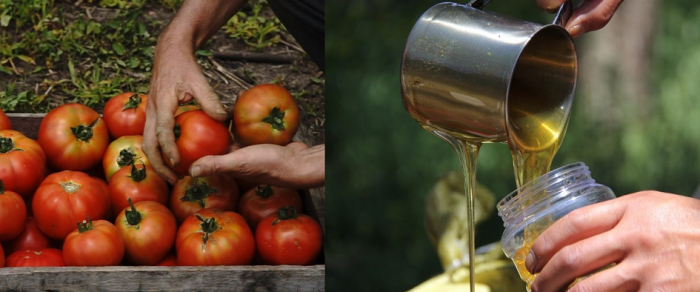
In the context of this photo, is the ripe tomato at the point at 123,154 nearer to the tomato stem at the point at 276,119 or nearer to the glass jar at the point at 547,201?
the tomato stem at the point at 276,119

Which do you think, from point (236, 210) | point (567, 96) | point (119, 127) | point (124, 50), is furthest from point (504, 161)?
point (124, 50)

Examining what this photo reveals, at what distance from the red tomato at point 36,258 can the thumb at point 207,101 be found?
15.8 inches

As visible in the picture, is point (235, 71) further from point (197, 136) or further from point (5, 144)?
point (5, 144)

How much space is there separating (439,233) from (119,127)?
80cm

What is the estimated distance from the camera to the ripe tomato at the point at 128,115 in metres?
1.69

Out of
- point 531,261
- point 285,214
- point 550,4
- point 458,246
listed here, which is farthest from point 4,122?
point 531,261

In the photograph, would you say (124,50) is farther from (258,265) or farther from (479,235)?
(479,235)

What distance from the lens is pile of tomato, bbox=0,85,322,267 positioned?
1.57m

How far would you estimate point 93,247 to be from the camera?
1529 millimetres

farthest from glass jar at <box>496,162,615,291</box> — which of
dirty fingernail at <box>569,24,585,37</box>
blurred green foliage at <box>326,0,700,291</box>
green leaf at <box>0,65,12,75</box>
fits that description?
green leaf at <box>0,65,12,75</box>

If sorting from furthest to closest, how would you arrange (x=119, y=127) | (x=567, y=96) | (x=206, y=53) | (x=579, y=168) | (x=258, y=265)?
(x=206, y=53) → (x=119, y=127) → (x=258, y=265) → (x=567, y=96) → (x=579, y=168)

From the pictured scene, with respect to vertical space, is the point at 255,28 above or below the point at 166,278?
above

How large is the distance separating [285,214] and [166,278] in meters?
0.27

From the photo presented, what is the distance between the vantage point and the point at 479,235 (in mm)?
1214
